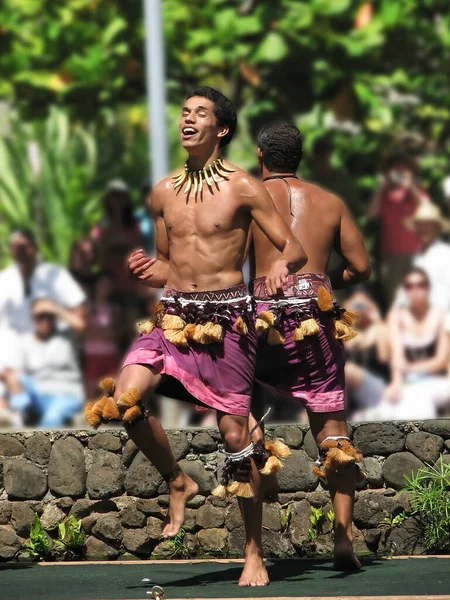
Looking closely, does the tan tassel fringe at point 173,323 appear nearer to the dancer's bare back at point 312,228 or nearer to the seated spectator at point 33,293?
the dancer's bare back at point 312,228

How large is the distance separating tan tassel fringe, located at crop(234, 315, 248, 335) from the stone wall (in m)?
1.27

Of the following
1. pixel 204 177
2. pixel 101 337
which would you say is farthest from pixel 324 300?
pixel 101 337

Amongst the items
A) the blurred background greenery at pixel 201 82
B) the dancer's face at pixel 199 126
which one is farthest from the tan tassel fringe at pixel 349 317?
the blurred background greenery at pixel 201 82

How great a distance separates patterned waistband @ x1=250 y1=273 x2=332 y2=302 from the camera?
6.81 meters

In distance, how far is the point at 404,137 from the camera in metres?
10.6

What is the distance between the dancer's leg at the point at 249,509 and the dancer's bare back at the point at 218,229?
Result: 557 millimetres

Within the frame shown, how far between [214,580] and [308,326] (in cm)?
112

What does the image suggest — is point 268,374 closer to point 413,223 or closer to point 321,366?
point 321,366

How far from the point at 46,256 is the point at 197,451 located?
2.98 meters

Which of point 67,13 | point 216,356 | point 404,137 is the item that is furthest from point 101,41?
point 216,356

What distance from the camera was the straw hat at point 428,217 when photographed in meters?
9.92

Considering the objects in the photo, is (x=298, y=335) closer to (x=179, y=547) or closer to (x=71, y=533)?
(x=179, y=547)

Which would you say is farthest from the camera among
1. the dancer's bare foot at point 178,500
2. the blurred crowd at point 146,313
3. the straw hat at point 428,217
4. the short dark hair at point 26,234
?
the short dark hair at point 26,234

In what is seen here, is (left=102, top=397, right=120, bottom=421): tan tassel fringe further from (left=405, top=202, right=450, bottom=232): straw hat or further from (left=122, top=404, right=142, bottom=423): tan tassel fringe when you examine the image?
(left=405, top=202, right=450, bottom=232): straw hat
